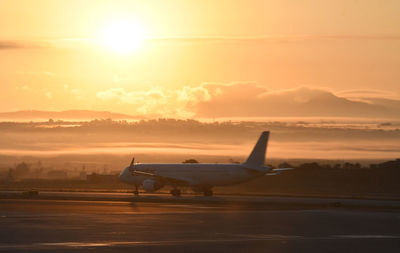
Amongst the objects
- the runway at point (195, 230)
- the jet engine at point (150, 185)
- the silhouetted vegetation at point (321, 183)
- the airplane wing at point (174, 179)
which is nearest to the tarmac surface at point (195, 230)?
the runway at point (195, 230)

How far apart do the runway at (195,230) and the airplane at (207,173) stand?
26253mm

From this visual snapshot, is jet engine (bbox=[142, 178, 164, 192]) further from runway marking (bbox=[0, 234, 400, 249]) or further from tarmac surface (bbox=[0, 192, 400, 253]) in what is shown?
runway marking (bbox=[0, 234, 400, 249])

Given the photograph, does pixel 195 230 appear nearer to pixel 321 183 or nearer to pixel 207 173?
pixel 207 173

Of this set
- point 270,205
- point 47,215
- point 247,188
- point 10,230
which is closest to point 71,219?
point 47,215

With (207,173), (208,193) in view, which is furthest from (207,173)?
(208,193)

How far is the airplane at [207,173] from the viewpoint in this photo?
7238 centimetres

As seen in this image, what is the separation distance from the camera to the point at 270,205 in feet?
174

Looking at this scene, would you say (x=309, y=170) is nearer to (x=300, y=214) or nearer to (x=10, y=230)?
(x=300, y=214)

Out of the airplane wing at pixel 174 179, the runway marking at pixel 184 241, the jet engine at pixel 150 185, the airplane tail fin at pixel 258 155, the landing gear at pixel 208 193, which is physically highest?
the airplane tail fin at pixel 258 155

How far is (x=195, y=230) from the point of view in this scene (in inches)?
1233

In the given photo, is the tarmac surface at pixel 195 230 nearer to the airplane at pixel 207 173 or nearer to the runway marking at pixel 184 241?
the runway marking at pixel 184 241

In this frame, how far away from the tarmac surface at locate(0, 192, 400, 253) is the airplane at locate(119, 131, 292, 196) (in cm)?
2546

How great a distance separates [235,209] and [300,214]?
617 cm

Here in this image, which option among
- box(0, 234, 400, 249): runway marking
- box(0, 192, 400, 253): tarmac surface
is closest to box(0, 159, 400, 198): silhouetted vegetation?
box(0, 192, 400, 253): tarmac surface
